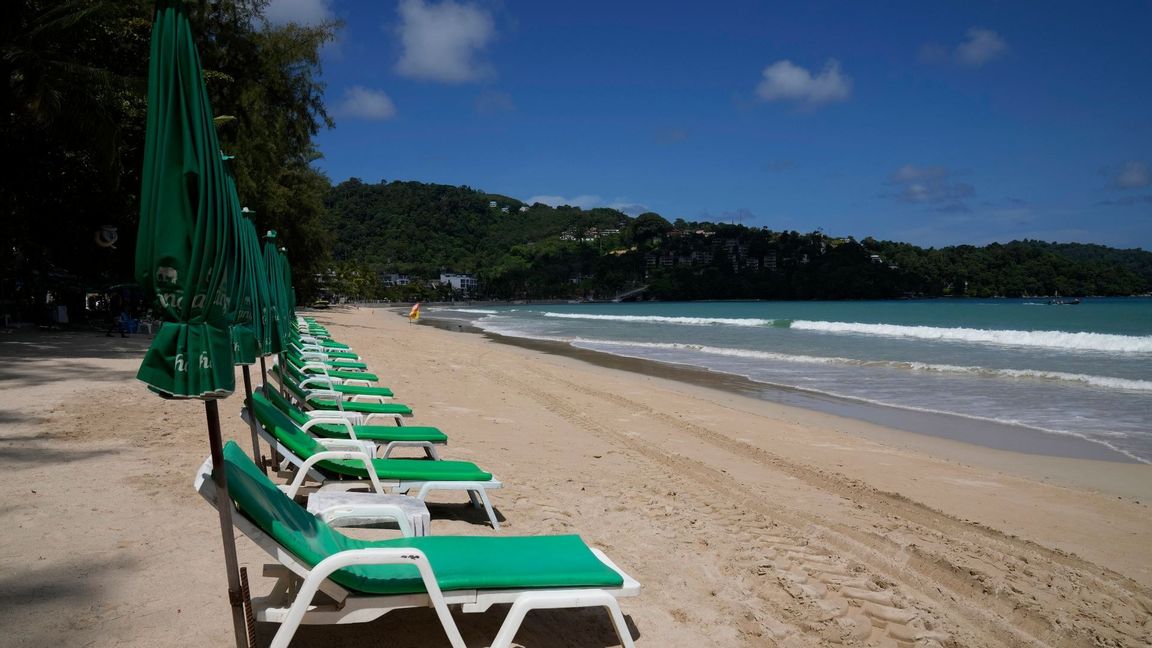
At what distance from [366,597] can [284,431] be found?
8.39 feet

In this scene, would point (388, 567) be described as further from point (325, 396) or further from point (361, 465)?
point (325, 396)

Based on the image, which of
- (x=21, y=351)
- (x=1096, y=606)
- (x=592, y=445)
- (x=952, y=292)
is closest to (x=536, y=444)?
(x=592, y=445)

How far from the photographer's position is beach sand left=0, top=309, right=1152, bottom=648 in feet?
11.1

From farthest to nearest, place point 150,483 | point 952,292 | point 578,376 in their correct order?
point 952,292 < point 578,376 < point 150,483

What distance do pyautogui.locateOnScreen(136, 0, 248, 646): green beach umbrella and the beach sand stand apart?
151 cm

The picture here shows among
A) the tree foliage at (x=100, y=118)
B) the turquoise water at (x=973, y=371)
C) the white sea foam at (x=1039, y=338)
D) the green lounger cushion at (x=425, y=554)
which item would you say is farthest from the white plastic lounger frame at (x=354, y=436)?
the white sea foam at (x=1039, y=338)

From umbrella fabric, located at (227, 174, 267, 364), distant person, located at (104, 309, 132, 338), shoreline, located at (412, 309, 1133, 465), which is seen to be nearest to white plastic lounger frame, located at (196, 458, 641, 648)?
umbrella fabric, located at (227, 174, 267, 364)

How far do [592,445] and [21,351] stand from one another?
11475mm

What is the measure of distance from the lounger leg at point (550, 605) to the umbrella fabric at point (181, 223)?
1.41 metres

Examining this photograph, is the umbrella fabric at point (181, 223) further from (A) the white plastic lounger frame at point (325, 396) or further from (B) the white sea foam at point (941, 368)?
(B) the white sea foam at point (941, 368)

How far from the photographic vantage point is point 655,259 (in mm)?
155250

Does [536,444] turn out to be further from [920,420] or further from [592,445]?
[920,420]

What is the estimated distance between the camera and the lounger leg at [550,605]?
2.78m

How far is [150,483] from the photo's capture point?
16.7 ft
